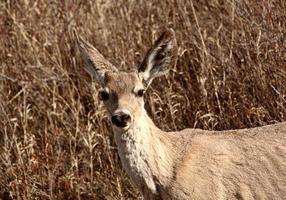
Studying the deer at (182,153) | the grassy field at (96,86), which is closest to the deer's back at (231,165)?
the deer at (182,153)

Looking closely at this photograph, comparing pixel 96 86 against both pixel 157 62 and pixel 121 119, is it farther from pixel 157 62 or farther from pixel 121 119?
pixel 121 119

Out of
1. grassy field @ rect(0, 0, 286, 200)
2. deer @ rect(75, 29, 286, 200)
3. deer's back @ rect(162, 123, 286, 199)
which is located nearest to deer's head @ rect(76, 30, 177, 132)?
deer @ rect(75, 29, 286, 200)

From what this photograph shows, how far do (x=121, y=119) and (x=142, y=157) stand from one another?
0.32 metres

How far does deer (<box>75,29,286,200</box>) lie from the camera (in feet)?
16.1

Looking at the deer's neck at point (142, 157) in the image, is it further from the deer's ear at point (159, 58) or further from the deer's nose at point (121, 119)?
the deer's ear at point (159, 58)

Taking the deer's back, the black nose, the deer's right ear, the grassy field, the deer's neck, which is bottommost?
the grassy field

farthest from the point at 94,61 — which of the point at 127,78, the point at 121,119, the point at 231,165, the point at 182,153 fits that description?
the point at 231,165

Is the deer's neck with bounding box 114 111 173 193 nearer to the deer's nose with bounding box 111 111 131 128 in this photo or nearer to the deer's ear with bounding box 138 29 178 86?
the deer's nose with bounding box 111 111 131 128

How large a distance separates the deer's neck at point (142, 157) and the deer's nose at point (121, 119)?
12 cm

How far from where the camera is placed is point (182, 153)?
5.08 m

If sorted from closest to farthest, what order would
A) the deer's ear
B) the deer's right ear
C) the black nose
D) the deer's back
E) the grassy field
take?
the black nose < the deer's back < the deer's ear < the deer's right ear < the grassy field

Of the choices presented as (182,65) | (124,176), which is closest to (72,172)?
(124,176)

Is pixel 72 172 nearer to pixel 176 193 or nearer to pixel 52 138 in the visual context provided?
pixel 52 138

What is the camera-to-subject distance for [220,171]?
4996 millimetres
